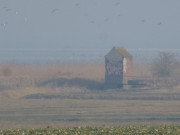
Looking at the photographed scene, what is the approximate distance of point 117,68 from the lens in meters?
62.8

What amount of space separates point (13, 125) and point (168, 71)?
1622 inches

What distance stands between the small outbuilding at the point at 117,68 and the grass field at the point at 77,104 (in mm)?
1362

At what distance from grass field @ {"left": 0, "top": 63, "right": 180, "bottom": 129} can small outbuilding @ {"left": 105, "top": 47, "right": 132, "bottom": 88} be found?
53.6 inches

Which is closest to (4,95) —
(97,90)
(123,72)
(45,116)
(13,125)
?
(97,90)

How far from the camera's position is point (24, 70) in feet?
261

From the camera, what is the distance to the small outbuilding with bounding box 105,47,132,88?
61.4 m

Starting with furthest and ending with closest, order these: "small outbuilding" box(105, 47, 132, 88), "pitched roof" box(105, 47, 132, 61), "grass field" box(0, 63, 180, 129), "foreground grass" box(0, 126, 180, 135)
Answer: "pitched roof" box(105, 47, 132, 61) → "small outbuilding" box(105, 47, 132, 88) → "grass field" box(0, 63, 180, 129) → "foreground grass" box(0, 126, 180, 135)

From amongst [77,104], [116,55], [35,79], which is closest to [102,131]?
[77,104]

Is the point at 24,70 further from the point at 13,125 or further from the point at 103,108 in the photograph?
the point at 13,125

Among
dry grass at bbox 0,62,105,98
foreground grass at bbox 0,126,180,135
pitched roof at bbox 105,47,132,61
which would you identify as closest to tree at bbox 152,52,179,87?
pitched roof at bbox 105,47,132,61

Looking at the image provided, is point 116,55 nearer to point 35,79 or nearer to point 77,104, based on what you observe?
point 35,79

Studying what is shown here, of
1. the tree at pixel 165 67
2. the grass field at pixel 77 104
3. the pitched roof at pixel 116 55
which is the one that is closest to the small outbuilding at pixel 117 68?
the pitched roof at pixel 116 55

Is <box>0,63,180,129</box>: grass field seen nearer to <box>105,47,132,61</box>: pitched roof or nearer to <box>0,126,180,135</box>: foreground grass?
<box>105,47,132,61</box>: pitched roof

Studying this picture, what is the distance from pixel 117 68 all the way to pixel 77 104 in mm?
19518
